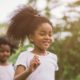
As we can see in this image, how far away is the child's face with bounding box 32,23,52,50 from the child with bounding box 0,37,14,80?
100cm

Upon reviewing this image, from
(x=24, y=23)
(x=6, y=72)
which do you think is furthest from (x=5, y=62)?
(x=24, y=23)

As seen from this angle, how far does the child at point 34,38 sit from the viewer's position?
10.0 ft

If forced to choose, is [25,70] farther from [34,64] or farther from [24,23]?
[24,23]

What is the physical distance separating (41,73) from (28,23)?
42cm

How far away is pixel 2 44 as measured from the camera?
4191mm

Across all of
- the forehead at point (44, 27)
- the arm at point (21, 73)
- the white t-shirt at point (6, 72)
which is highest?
the forehead at point (44, 27)

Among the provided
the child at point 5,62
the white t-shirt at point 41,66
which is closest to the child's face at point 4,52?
the child at point 5,62

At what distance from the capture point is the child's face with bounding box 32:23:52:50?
3.13 m

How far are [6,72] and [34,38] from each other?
1062 mm

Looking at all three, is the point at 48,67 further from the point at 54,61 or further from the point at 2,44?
the point at 2,44

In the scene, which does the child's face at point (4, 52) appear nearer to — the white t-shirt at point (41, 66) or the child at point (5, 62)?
the child at point (5, 62)

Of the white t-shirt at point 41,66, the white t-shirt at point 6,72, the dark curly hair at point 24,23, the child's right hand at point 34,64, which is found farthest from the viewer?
the white t-shirt at point 6,72

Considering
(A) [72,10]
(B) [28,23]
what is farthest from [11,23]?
(A) [72,10]

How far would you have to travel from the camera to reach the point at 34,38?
10.4 ft
